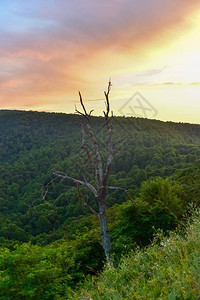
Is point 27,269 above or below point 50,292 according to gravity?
above

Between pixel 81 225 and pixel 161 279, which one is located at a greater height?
pixel 161 279

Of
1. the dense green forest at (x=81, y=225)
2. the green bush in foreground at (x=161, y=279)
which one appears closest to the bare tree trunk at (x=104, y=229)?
the dense green forest at (x=81, y=225)

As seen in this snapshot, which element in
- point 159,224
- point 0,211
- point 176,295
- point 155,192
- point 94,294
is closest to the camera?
point 176,295

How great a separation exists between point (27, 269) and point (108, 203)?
276ft

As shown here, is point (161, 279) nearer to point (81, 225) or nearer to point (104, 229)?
point (104, 229)

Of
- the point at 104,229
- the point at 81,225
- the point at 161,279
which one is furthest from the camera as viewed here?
the point at 81,225

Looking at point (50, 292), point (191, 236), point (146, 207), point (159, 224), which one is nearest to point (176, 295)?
point (191, 236)

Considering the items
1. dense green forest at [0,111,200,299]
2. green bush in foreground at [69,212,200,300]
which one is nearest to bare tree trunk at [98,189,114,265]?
dense green forest at [0,111,200,299]

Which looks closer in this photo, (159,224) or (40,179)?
(159,224)

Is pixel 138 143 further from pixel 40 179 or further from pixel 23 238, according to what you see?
pixel 23 238

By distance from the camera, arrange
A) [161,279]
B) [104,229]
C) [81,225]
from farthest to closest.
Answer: [81,225], [104,229], [161,279]

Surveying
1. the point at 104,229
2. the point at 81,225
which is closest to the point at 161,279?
the point at 104,229

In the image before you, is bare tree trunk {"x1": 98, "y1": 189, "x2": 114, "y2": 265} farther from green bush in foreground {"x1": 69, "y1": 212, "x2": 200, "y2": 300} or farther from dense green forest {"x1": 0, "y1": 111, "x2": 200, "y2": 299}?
green bush in foreground {"x1": 69, "y1": 212, "x2": 200, "y2": 300}

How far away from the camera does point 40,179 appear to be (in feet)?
494
